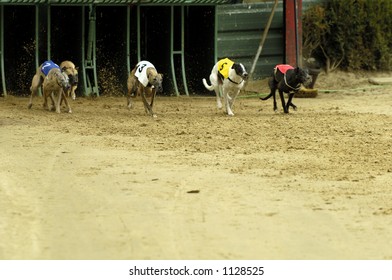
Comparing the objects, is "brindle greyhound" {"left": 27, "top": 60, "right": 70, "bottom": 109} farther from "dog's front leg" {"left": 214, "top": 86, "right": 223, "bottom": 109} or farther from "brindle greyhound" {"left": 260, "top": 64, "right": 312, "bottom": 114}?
"brindle greyhound" {"left": 260, "top": 64, "right": 312, "bottom": 114}

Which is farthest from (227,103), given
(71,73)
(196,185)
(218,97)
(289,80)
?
(196,185)

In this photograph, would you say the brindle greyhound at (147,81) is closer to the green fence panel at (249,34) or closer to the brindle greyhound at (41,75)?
the brindle greyhound at (41,75)

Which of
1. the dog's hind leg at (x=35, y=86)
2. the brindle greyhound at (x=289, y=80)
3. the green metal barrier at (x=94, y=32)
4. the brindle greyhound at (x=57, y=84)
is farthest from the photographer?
the green metal barrier at (x=94, y=32)

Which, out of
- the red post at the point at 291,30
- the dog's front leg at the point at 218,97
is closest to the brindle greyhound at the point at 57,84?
the dog's front leg at the point at 218,97

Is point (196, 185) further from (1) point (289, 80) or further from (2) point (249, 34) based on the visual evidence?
(2) point (249, 34)

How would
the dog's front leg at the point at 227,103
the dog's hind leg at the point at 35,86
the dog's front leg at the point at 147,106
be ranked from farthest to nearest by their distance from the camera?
the dog's hind leg at the point at 35,86
the dog's front leg at the point at 227,103
the dog's front leg at the point at 147,106

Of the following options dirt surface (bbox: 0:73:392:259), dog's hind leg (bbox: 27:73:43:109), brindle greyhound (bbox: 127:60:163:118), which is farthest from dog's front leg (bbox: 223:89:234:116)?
dog's hind leg (bbox: 27:73:43:109)

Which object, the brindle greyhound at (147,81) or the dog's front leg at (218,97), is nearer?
the brindle greyhound at (147,81)

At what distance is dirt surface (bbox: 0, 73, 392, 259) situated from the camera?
21.7ft

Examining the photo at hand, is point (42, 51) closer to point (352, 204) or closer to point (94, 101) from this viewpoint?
point (94, 101)

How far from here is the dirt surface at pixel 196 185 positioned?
6609 millimetres

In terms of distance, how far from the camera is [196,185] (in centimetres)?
880

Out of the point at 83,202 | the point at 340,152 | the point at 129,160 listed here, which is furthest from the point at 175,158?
the point at 83,202

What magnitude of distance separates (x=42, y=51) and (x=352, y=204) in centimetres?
1040
